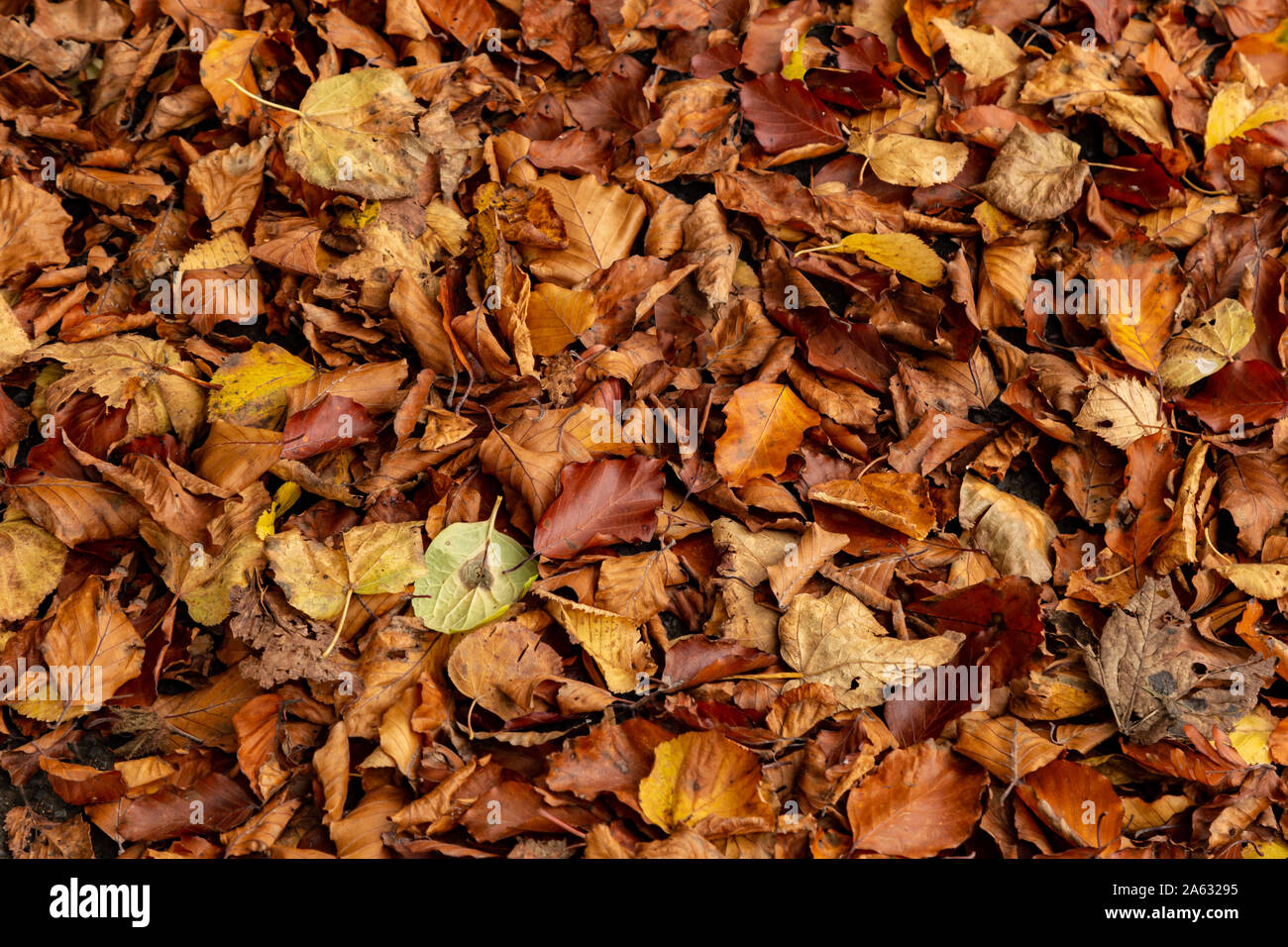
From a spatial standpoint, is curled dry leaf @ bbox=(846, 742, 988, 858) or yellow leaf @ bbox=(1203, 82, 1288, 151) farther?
yellow leaf @ bbox=(1203, 82, 1288, 151)

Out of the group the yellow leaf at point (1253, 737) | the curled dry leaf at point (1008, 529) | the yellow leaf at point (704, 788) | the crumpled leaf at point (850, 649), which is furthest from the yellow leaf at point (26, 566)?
the yellow leaf at point (1253, 737)

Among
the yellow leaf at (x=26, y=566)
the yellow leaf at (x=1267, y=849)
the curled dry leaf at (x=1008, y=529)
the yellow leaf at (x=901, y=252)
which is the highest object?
the yellow leaf at (x=901, y=252)

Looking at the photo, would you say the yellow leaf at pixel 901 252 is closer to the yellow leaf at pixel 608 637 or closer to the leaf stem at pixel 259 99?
the yellow leaf at pixel 608 637

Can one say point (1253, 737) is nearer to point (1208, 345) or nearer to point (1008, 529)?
point (1008, 529)

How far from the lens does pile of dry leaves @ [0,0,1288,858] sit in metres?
1.96

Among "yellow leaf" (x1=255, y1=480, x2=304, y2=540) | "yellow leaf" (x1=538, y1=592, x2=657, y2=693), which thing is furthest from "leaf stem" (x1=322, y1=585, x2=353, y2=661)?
"yellow leaf" (x1=538, y1=592, x2=657, y2=693)

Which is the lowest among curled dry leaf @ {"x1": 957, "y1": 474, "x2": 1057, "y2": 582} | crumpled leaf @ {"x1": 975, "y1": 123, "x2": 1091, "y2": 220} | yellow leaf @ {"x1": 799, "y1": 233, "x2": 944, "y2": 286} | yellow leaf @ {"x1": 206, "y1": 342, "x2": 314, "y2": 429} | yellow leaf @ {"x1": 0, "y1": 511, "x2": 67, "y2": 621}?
yellow leaf @ {"x1": 0, "y1": 511, "x2": 67, "y2": 621}

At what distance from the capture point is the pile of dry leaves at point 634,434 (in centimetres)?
196

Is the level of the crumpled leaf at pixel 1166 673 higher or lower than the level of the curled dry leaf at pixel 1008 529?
lower

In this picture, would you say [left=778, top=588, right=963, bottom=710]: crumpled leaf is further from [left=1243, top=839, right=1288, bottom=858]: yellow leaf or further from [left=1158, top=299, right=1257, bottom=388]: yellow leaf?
[left=1158, top=299, right=1257, bottom=388]: yellow leaf

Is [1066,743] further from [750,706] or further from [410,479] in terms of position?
[410,479]

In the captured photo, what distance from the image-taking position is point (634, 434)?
2221 millimetres

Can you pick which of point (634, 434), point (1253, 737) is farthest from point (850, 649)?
point (1253, 737)

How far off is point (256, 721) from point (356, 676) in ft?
0.73
